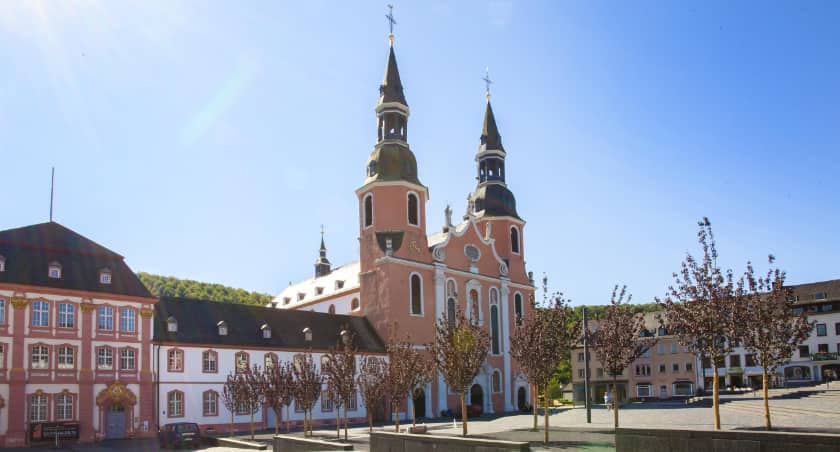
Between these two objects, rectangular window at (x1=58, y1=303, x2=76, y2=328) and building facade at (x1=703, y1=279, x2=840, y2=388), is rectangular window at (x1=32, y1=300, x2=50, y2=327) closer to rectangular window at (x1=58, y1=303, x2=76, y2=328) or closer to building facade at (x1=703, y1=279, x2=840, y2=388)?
rectangular window at (x1=58, y1=303, x2=76, y2=328)

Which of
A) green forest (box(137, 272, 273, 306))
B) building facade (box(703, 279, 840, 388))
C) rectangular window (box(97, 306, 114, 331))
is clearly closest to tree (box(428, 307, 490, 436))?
rectangular window (box(97, 306, 114, 331))

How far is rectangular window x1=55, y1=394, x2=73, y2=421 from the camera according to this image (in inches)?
1553

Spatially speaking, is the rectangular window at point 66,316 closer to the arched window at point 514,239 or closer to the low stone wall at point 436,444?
the low stone wall at point 436,444

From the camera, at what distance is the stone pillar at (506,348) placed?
65562 millimetres

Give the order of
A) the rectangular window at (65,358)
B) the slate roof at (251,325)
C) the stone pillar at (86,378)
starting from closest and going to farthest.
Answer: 1. the stone pillar at (86,378)
2. the rectangular window at (65,358)
3. the slate roof at (251,325)

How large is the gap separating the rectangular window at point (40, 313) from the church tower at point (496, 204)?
128 ft

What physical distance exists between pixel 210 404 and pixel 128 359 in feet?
18.9

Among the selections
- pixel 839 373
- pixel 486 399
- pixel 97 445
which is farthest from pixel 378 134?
pixel 839 373

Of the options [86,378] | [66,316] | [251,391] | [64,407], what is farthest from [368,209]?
[64,407]

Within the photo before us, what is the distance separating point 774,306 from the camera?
24.7 meters

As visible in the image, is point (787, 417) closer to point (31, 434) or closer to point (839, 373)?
point (31, 434)

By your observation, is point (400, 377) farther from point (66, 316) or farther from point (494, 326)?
point (494, 326)

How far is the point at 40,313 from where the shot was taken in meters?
40.1

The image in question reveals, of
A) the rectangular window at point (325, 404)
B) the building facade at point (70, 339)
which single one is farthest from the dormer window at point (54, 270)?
the rectangular window at point (325, 404)
